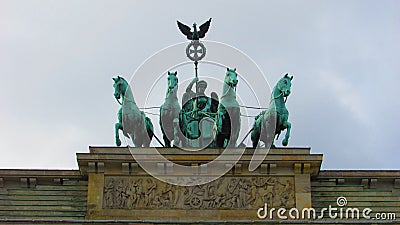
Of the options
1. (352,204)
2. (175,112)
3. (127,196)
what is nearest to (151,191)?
(127,196)

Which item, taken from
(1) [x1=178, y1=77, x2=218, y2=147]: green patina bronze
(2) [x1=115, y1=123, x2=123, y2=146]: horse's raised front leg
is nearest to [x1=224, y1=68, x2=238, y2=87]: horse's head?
(1) [x1=178, y1=77, x2=218, y2=147]: green patina bronze

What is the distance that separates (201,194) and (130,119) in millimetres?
3141

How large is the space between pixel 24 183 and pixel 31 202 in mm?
633

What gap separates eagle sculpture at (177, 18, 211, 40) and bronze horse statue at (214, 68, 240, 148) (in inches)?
129

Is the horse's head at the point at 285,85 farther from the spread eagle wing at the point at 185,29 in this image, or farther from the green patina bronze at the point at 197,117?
the spread eagle wing at the point at 185,29

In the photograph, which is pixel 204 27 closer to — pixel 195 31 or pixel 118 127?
pixel 195 31

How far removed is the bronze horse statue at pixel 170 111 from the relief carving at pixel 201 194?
2072 mm

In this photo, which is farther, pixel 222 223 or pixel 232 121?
pixel 232 121

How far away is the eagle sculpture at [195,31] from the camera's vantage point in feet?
111

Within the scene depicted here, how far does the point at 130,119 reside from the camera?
101 feet

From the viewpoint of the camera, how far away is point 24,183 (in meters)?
30.3

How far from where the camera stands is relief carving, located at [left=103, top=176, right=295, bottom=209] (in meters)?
29.6

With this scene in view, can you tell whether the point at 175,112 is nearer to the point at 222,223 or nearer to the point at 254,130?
the point at 254,130

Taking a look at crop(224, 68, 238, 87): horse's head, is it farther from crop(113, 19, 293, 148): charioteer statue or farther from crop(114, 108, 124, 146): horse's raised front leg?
crop(114, 108, 124, 146): horse's raised front leg
